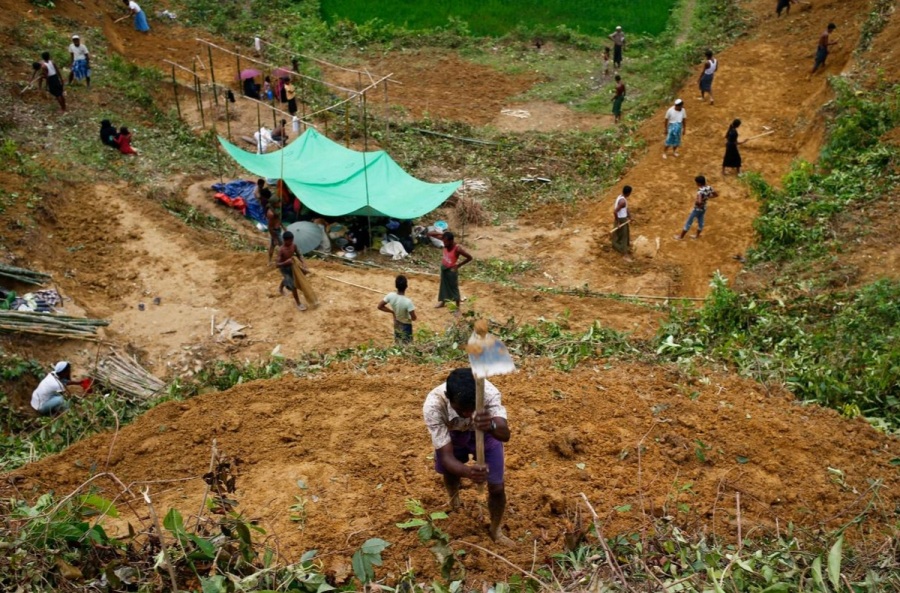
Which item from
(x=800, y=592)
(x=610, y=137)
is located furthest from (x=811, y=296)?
(x=610, y=137)

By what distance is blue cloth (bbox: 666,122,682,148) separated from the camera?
13.5 meters

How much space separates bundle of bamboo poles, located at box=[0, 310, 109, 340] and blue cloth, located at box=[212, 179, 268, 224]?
A: 12.4 feet

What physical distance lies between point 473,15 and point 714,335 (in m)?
15.0

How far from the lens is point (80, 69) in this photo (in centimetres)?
1493

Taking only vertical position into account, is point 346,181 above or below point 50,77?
below

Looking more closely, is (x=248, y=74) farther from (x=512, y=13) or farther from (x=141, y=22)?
(x=512, y=13)

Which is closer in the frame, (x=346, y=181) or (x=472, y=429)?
(x=472, y=429)

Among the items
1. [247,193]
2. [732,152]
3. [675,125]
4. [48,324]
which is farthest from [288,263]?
[732,152]

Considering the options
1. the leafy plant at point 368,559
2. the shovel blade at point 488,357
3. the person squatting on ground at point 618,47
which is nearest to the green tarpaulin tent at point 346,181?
the person squatting on ground at point 618,47

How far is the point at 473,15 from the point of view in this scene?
21141 millimetres

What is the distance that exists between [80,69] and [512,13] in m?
10.7

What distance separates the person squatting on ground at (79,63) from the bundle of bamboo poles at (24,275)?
611cm

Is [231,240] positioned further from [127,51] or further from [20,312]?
[127,51]

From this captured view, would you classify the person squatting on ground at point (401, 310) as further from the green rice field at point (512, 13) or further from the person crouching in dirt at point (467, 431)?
the green rice field at point (512, 13)
